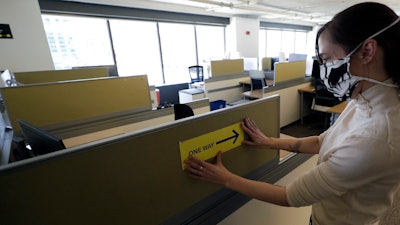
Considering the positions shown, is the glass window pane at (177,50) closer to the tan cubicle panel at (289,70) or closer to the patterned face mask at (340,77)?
the tan cubicle panel at (289,70)

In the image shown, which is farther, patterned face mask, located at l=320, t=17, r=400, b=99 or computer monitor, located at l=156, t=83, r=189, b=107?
computer monitor, located at l=156, t=83, r=189, b=107

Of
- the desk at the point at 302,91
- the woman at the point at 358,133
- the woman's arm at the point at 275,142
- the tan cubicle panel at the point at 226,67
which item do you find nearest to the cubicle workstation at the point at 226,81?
the tan cubicle panel at the point at 226,67

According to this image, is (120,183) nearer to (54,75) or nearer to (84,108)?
(84,108)

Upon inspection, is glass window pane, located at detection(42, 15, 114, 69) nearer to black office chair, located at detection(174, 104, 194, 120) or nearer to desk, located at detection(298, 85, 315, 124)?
black office chair, located at detection(174, 104, 194, 120)

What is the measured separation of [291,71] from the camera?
3732 millimetres

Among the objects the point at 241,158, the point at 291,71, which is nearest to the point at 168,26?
the point at 291,71

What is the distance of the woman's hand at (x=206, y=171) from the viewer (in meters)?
0.70

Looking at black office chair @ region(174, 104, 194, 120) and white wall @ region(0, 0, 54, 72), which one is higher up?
white wall @ region(0, 0, 54, 72)

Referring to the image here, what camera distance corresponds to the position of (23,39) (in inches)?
135

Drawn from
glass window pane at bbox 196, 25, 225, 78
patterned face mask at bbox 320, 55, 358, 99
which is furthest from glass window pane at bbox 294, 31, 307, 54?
patterned face mask at bbox 320, 55, 358, 99

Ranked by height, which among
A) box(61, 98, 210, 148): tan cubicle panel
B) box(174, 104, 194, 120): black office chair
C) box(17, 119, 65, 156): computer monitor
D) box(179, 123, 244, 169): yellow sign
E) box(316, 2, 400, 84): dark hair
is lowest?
box(61, 98, 210, 148): tan cubicle panel

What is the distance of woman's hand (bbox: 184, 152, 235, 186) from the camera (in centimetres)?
70

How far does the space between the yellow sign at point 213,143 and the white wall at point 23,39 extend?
4.21 m

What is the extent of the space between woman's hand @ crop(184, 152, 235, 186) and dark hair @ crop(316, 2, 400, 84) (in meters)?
0.56
